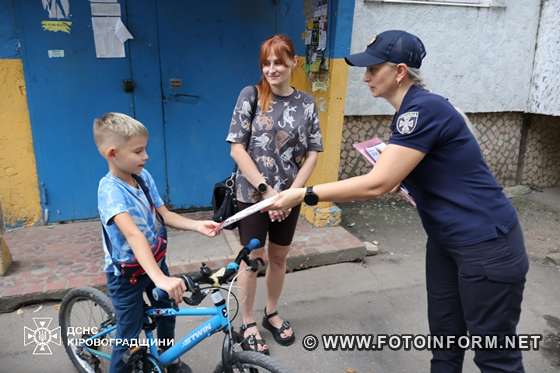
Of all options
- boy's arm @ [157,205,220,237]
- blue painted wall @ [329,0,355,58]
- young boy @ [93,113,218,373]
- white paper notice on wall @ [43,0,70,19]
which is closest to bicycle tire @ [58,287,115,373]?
young boy @ [93,113,218,373]

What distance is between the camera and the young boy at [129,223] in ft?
6.31

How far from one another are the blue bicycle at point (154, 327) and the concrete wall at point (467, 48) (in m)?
3.82

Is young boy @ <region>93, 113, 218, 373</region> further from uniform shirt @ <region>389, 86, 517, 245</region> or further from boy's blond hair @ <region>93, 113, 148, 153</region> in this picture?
uniform shirt @ <region>389, 86, 517, 245</region>

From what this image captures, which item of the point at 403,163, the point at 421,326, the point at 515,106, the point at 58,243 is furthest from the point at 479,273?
the point at 515,106

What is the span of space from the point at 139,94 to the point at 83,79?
526mm

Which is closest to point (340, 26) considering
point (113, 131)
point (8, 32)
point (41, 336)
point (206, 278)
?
point (113, 131)

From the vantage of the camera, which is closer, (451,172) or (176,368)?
(451,172)

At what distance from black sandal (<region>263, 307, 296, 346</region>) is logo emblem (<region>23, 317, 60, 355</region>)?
55.5 inches

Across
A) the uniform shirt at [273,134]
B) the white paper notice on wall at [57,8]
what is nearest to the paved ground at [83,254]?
the uniform shirt at [273,134]

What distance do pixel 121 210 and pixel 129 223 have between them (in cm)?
7

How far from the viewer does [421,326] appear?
131 inches

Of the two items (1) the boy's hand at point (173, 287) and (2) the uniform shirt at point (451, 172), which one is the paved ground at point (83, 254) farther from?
(2) the uniform shirt at point (451, 172)

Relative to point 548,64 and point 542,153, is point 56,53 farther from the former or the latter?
point 542,153

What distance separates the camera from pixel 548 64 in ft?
19.5
